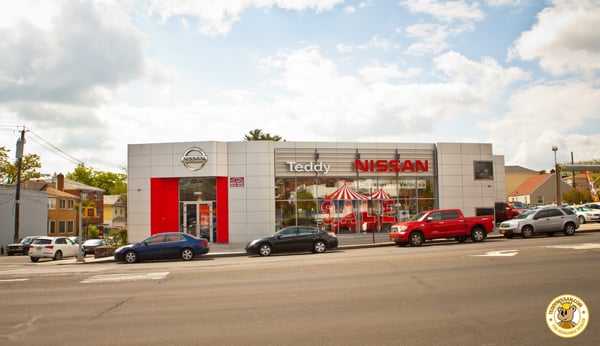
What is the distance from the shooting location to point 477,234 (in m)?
22.5

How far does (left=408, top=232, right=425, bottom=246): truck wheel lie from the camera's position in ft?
72.2

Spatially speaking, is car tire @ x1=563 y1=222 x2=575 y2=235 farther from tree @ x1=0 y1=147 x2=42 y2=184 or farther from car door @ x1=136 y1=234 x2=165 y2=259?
tree @ x1=0 y1=147 x2=42 y2=184

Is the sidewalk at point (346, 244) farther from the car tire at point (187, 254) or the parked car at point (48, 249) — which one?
the parked car at point (48, 249)

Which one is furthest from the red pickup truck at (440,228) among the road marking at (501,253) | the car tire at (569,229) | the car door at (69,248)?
the car door at (69,248)

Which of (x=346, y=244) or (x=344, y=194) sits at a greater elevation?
(x=344, y=194)

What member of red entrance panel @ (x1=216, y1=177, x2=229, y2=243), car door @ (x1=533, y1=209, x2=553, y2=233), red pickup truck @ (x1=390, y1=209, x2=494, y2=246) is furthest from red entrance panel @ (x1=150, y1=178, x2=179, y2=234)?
car door @ (x1=533, y1=209, x2=553, y2=233)

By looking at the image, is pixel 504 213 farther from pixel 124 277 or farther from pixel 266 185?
pixel 124 277

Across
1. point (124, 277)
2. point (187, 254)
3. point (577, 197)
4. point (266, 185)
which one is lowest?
point (187, 254)

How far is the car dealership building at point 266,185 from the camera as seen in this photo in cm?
2742

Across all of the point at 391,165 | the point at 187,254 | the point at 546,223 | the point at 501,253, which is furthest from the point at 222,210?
the point at 546,223

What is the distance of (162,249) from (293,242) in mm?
5826

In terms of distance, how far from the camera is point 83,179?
3735 inches

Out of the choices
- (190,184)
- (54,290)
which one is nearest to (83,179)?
(190,184)

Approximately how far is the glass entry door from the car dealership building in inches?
2.4
